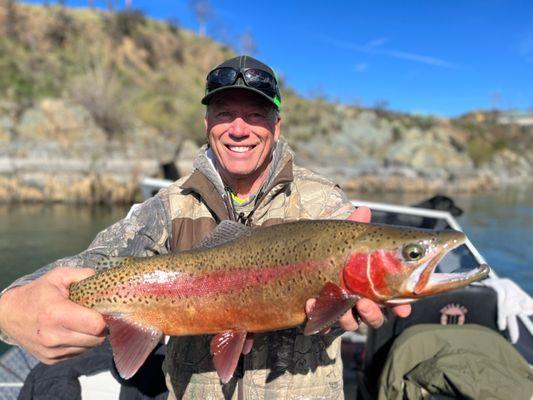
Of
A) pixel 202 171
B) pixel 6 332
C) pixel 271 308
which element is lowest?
pixel 6 332

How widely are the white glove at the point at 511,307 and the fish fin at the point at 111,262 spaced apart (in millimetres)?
4109

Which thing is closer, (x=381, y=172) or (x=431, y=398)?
(x=431, y=398)

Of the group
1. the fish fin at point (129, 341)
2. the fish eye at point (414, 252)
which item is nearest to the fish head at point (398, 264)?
the fish eye at point (414, 252)

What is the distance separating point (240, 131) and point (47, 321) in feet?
5.24

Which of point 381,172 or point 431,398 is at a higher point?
point 381,172

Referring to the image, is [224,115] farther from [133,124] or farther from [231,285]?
[133,124]

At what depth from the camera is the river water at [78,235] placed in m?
12.9

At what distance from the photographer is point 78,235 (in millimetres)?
15844

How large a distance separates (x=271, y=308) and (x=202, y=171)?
3.55 feet

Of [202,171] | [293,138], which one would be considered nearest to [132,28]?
[293,138]

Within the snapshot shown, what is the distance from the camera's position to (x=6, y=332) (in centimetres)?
234

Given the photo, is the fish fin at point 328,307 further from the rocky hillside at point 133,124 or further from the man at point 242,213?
the rocky hillside at point 133,124

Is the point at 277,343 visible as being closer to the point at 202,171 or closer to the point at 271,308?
the point at 271,308

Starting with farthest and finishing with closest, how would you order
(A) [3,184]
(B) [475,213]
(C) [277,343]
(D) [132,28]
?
(D) [132,28] < (B) [475,213] < (A) [3,184] < (C) [277,343]
